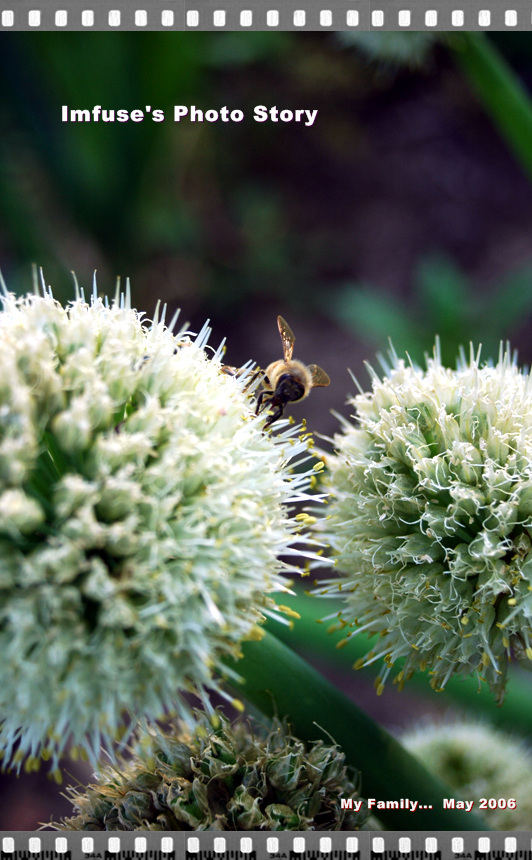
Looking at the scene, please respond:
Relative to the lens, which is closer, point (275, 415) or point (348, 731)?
point (348, 731)

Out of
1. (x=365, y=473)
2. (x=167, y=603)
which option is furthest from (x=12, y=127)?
(x=167, y=603)

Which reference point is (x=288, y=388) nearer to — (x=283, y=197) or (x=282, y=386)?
(x=282, y=386)

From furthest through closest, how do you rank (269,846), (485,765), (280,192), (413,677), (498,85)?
1. (280,192)
2. (498,85)
3. (485,765)
4. (413,677)
5. (269,846)

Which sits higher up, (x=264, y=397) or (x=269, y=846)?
(x=264, y=397)

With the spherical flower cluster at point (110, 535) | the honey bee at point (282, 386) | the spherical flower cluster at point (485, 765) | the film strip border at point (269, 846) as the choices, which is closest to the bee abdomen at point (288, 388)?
the honey bee at point (282, 386)

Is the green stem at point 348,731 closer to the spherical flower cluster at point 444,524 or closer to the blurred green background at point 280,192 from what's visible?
the spherical flower cluster at point 444,524
